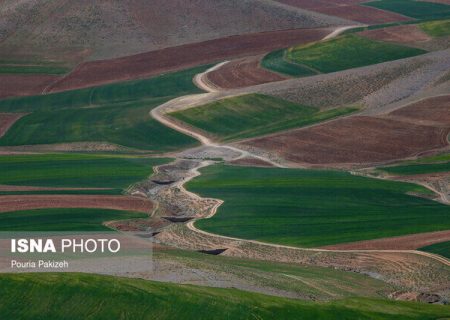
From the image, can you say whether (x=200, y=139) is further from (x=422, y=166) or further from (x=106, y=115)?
(x=422, y=166)

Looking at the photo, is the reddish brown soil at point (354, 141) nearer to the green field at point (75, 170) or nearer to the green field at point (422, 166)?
the green field at point (422, 166)

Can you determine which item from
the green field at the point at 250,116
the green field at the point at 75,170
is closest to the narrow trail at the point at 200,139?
the green field at the point at 250,116

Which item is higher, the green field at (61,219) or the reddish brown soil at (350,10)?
the reddish brown soil at (350,10)

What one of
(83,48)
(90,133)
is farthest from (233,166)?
(83,48)

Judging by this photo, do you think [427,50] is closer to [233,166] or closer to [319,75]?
[319,75]

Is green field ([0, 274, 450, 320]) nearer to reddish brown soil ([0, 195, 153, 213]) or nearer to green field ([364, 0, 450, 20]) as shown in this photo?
reddish brown soil ([0, 195, 153, 213])

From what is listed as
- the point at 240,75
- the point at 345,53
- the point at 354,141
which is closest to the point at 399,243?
the point at 354,141

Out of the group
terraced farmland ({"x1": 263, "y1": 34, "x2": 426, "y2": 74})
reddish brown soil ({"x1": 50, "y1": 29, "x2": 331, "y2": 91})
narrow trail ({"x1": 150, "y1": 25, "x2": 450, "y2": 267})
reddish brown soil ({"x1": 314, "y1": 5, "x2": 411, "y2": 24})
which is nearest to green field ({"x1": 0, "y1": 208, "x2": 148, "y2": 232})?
narrow trail ({"x1": 150, "y1": 25, "x2": 450, "y2": 267})
